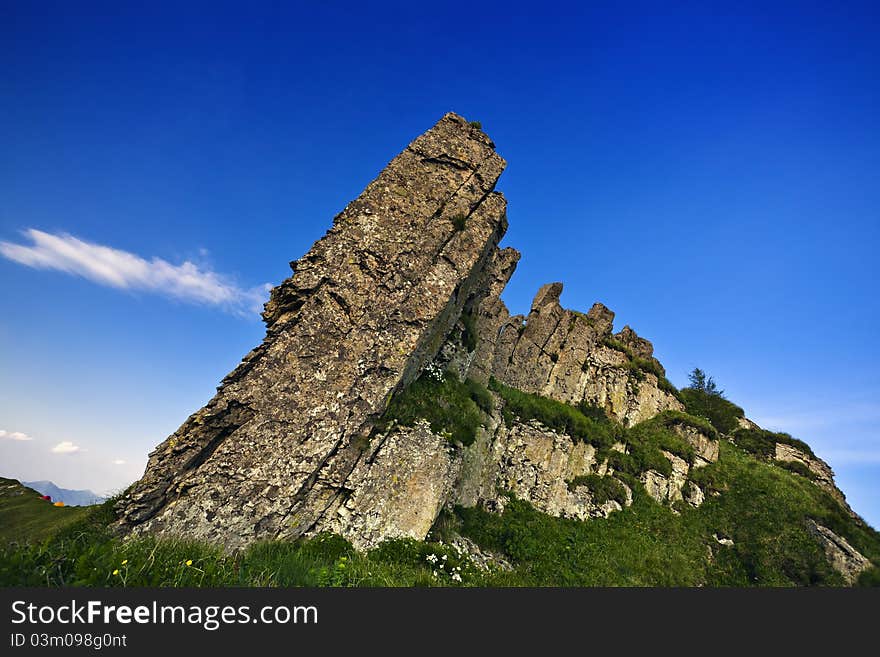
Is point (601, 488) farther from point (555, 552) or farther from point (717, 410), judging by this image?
point (717, 410)

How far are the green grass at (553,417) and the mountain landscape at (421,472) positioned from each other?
0.47 feet

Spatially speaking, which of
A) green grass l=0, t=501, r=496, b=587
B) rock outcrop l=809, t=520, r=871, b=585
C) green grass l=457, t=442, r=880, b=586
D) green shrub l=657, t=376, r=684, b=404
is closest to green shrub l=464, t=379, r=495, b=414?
green grass l=457, t=442, r=880, b=586

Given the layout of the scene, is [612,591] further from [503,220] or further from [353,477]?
[503,220]

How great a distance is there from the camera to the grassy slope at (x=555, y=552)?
7.07 m

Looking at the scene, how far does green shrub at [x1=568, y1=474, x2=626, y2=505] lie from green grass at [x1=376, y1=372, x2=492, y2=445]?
27.8ft

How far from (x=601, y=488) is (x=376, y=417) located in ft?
52.5

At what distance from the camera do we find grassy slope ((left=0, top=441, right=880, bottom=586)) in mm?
7068

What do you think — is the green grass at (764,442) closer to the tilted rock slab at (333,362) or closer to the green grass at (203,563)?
the tilted rock slab at (333,362)

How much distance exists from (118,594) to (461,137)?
20416mm

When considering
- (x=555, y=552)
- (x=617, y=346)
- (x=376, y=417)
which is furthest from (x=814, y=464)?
(x=376, y=417)

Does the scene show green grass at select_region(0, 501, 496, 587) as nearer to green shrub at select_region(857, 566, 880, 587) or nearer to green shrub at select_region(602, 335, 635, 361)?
green shrub at select_region(857, 566, 880, 587)

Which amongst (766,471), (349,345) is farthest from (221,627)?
(766,471)

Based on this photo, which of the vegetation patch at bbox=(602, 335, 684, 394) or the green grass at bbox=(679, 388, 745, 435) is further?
the green grass at bbox=(679, 388, 745, 435)

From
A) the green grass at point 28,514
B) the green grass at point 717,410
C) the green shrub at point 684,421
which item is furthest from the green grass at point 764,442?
the green grass at point 28,514
